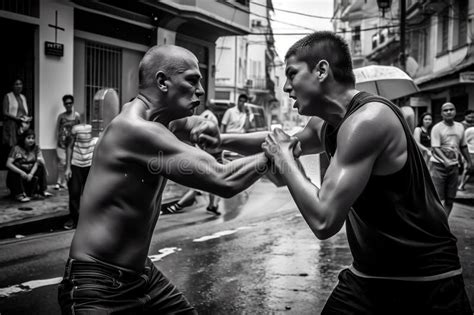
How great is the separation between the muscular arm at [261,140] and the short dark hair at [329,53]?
629 millimetres

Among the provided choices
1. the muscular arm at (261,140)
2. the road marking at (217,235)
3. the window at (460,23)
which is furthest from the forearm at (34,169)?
the window at (460,23)

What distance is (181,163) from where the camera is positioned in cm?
235

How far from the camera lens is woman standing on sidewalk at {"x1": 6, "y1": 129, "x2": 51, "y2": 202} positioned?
8992mm

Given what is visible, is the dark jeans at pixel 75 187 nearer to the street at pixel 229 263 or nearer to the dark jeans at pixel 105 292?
the street at pixel 229 263

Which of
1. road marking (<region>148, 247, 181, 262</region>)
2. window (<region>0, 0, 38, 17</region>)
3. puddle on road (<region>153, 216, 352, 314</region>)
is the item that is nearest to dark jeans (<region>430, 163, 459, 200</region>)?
puddle on road (<region>153, 216, 352, 314</region>)

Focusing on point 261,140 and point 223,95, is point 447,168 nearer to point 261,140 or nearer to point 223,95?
point 261,140

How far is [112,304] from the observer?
2289mm

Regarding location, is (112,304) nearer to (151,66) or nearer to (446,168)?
(151,66)

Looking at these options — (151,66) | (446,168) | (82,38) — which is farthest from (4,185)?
(151,66)

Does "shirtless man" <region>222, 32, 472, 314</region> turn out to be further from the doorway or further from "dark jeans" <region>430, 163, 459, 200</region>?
the doorway

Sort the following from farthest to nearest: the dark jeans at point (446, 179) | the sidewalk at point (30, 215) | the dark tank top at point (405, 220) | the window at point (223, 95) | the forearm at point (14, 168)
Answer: the window at point (223, 95)
the forearm at point (14, 168)
the dark jeans at point (446, 179)
the sidewalk at point (30, 215)
the dark tank top at point (405, 220)

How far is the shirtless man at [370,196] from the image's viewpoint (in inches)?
82.4

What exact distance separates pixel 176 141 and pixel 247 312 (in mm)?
2366

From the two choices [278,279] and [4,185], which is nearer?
[278,279]
